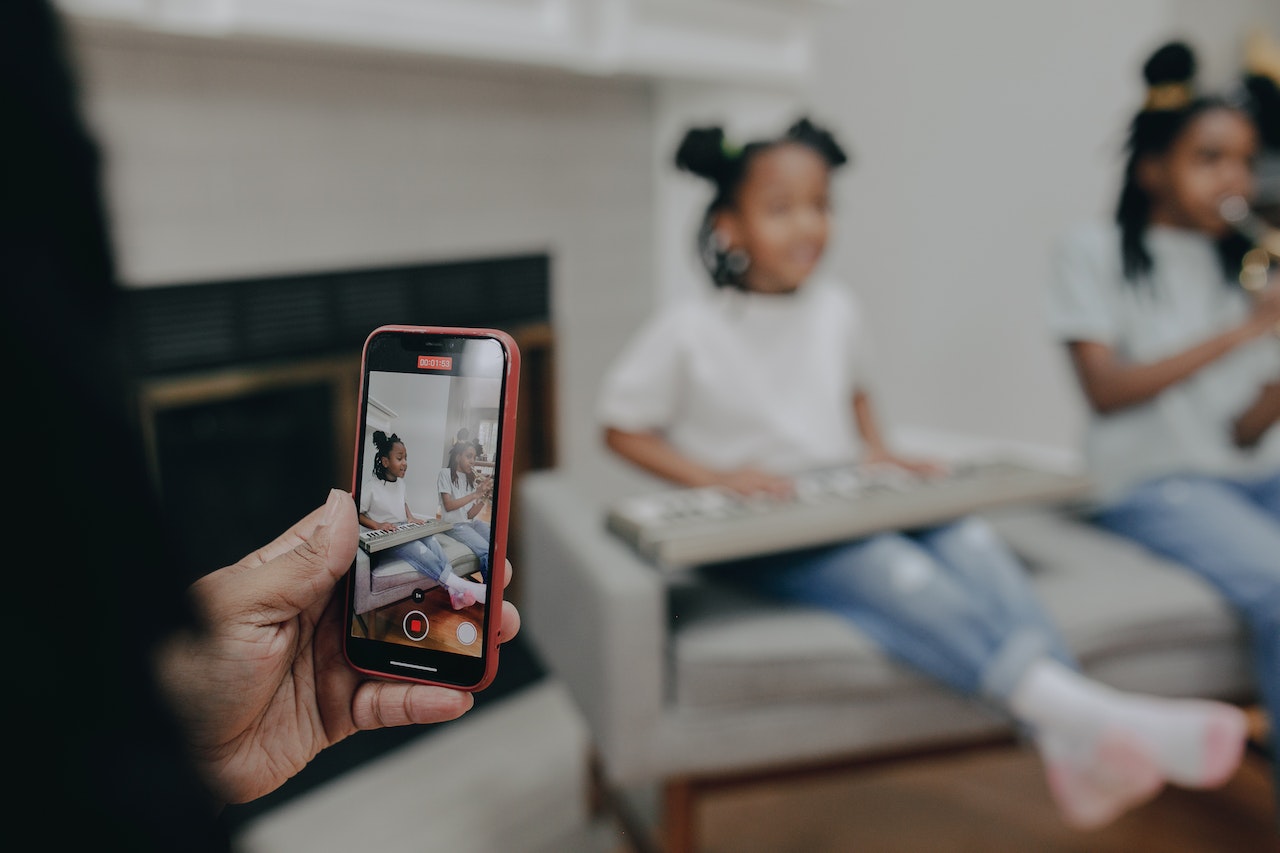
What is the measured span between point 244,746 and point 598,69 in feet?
3.77

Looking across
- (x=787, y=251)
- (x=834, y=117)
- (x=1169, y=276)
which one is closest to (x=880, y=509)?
(x=787, y=251)

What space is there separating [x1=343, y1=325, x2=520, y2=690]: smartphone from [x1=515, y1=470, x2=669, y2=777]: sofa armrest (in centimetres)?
57

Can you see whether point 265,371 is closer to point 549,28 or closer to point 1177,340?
point 549,28

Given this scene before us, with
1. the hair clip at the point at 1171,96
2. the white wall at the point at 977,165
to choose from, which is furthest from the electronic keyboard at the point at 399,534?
the white wall at the point at 977,165

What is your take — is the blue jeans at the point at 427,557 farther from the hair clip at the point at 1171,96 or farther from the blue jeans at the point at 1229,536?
the hair clip at the point at 1171,96

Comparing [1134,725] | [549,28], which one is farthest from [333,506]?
[549,28]

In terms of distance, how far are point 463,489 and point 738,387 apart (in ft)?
2.92

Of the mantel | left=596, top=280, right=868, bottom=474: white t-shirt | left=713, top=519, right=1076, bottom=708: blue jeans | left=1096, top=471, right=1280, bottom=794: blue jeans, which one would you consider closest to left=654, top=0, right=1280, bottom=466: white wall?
the mantel

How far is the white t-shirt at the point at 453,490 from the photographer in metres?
0.31

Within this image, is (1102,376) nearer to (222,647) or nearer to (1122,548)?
(1122,548)

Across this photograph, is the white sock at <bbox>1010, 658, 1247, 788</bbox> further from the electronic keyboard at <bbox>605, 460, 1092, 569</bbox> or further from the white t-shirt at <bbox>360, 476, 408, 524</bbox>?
the white t-shirt at <bbox>360, 476, 408, 524</bbox>

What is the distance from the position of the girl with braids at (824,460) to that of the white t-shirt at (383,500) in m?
0.73

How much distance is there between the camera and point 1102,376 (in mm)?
1165

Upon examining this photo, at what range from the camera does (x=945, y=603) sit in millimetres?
931
